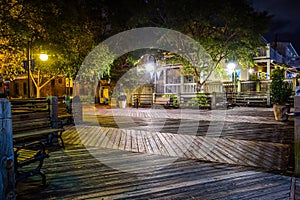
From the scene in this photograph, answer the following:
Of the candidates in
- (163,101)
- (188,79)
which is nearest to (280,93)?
(163,101)

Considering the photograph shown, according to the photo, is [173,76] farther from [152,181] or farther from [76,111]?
[152,181]

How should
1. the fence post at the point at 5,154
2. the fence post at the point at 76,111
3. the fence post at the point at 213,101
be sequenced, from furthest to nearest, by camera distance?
1. the fence post at the point at 213,101
2. the fence post at the point at 76,111
3. the fence post at the point at 5,154

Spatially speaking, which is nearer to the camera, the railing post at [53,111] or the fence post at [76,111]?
the railing post at [53,111]

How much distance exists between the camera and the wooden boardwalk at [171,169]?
132 inches

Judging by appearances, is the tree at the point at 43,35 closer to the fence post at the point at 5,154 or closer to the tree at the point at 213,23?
the tree at the point at 213,23

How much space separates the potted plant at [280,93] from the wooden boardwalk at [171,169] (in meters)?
3.37

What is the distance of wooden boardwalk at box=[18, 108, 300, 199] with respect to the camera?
11.0 ft

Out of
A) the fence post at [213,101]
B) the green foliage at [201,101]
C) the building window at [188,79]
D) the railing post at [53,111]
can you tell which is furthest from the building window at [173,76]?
the railing post at [53,111]

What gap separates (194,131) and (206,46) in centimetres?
906

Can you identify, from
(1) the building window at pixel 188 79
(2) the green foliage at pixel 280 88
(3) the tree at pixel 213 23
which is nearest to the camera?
(2) the green foliage at pixel 280 88

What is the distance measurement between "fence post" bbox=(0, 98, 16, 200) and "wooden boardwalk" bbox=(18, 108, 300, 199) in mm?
520

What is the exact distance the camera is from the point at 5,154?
9.16 ft

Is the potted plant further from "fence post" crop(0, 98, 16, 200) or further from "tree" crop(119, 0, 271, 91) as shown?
"fence post" crop(0, 98, 16, 200)

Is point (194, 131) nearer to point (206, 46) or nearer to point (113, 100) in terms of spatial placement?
point (206, 46)
